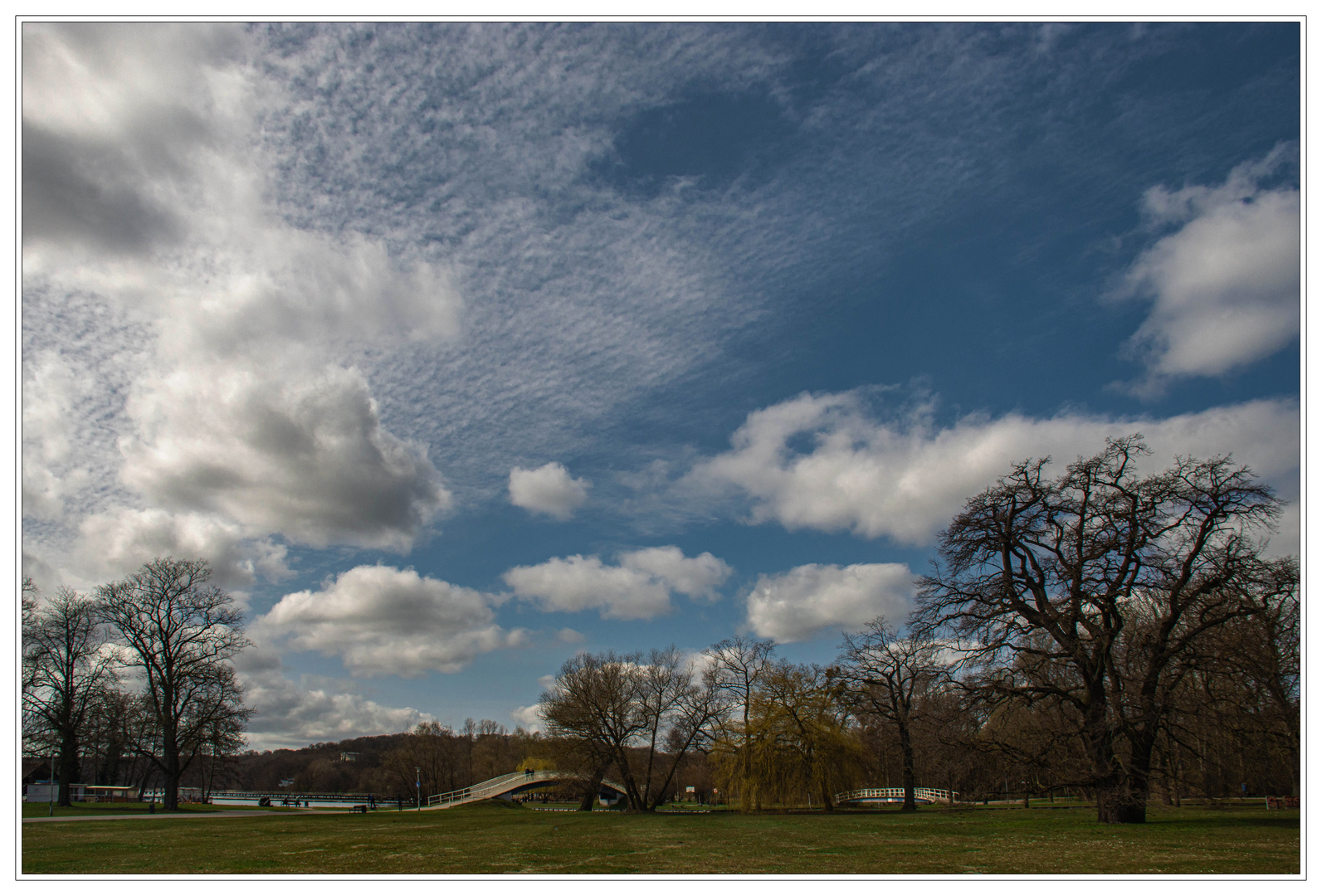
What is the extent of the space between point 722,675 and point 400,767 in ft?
191

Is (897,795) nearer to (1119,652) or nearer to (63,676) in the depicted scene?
(1119,652)

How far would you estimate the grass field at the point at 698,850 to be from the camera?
45.0 ft

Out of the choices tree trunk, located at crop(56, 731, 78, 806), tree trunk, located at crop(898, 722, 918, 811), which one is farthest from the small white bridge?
tree trunk, located at crop(898, 722, 918, 811)

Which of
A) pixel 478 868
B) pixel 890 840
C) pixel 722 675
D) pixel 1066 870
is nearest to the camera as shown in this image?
pixel 1066 870

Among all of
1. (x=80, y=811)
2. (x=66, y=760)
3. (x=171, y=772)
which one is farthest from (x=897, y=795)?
(x=66, y=760)

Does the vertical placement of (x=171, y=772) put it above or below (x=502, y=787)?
above

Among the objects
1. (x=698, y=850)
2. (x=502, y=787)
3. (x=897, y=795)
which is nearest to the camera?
(x=698, y=850)

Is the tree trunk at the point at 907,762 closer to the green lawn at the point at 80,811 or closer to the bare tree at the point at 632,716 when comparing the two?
the bare tree at the point at 632,716

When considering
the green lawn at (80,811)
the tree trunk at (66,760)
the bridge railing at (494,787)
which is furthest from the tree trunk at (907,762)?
the tree trunk at (66,760)

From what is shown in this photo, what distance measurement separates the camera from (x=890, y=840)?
65.2ft

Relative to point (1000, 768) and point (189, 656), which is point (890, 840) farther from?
point (189, 656)

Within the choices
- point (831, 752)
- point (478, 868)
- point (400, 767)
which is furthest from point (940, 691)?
point (400, 767)

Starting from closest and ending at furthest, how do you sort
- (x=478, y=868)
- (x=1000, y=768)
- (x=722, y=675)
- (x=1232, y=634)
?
1. (x=478, y=868)
2. (x=1232, y=634)
3. (x=1000, y=768)
4. (x=722, y=675)

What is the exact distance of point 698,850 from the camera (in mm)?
17641
